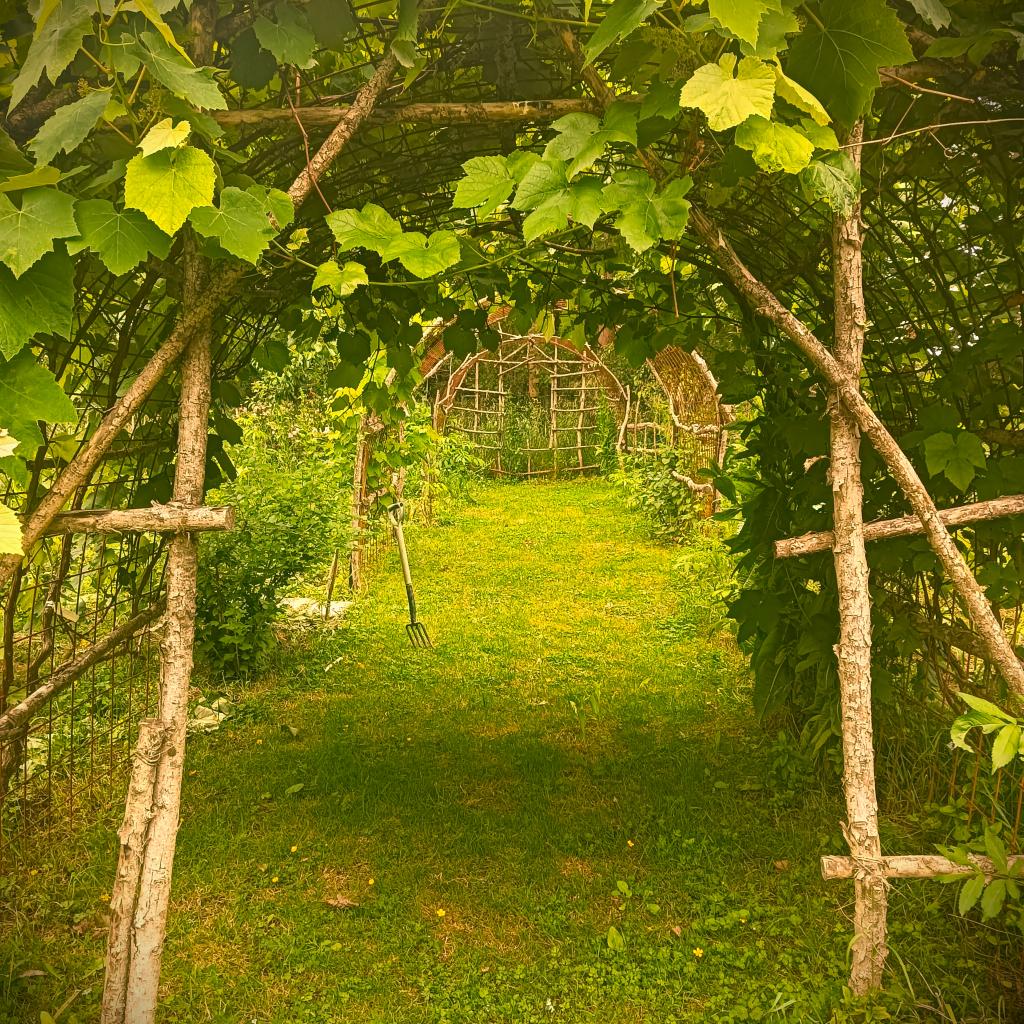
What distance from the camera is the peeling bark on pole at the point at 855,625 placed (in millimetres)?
1930

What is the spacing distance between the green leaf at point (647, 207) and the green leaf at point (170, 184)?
0.76 meters

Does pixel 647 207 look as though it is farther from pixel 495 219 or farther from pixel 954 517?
pixel 495 219

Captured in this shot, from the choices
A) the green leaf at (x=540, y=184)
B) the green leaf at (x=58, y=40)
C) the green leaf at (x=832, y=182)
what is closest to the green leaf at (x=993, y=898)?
the green leaf at (x=832, y=182)

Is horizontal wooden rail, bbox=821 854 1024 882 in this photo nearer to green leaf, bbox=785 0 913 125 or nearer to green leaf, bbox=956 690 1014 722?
green leaf, bbox=956 690 1014 722

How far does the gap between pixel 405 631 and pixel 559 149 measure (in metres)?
4.63

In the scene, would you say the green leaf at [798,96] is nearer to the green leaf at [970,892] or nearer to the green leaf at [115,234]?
the green leaf at [115,234]

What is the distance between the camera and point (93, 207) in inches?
60.1

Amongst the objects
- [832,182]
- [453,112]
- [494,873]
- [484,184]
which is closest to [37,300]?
[484,184]

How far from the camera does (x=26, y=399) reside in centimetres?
151

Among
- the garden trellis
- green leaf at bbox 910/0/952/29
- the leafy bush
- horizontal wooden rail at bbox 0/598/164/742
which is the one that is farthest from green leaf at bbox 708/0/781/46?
the leafy bush

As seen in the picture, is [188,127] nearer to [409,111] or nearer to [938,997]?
[409,111]

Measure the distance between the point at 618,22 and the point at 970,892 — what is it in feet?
6.04

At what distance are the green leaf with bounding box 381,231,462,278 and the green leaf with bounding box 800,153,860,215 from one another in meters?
0.73

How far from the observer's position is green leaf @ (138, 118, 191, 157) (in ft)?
4.49
